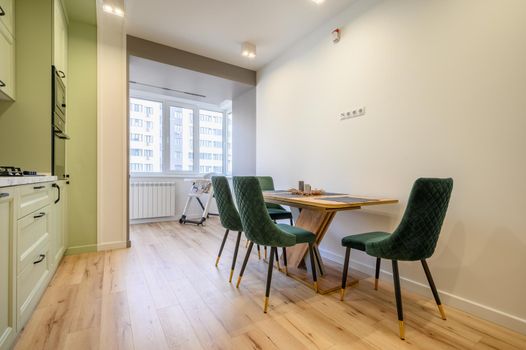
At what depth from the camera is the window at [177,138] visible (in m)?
4.65

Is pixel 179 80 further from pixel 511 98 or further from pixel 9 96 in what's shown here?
pixel 511 98

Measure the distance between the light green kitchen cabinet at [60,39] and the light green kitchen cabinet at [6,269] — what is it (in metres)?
1.62

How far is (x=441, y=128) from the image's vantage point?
1834 mm

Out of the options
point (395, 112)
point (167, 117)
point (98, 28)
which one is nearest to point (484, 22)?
point (395, 112)

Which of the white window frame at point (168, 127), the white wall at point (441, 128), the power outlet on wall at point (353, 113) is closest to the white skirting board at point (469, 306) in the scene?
the white wall at point (441, 128)

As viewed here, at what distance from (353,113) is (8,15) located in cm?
299

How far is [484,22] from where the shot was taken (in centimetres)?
163

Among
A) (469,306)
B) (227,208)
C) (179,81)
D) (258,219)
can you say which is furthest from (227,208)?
(179,81)

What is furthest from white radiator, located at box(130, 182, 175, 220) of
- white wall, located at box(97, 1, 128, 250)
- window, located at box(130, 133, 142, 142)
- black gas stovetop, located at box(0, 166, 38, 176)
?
black gas stovetop, located at box(0, 166, 38, 176)

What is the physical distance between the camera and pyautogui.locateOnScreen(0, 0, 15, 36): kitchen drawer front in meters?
1.80

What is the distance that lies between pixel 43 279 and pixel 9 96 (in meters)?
1.44

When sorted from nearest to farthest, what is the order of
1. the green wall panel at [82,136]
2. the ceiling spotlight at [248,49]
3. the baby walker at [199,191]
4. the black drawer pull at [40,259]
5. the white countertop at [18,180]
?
1. the white countertop at [18,180]
2. the black drawer pull at [40,259]
3. the green wall panel at [82,136]
4. the ceiling spotlight at [248,49]
5. the baby walker at [199,191]

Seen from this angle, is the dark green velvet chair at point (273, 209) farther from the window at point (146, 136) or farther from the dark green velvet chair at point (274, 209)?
the window at point (146, 136)

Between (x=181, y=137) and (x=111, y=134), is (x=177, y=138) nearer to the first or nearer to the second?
(x=181, y=137)
